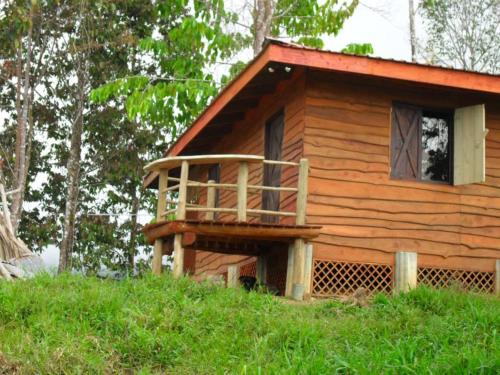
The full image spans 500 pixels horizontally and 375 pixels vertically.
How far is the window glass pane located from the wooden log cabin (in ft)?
0.06

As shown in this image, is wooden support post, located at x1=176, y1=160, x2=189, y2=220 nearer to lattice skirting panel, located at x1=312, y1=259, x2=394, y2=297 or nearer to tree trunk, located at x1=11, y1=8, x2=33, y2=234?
lattice skirting panel, located at x1=312, y1=259, x2=394, y2=297

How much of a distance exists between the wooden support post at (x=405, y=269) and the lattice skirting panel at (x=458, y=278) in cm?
33

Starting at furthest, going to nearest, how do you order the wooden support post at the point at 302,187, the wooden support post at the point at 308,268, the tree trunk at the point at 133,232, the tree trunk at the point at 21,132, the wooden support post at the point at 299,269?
the tree trunk at the point at 133,232 → the tree trunk at the point at 21,132 → the wooden support post at the point at 302,187 → the wooden support post at the point at 308,268 → the wooden support post at the point at 299,269

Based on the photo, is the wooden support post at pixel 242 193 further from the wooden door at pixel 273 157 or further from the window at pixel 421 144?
the window at pixel 421 144

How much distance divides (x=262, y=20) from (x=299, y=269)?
11.5m

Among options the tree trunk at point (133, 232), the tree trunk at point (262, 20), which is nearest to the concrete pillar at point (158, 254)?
the tree trunk at point (262, 20)

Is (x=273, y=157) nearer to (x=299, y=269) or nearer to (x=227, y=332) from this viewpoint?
(x=299, y=269)

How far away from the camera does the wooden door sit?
14594 millimetres

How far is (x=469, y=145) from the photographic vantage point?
533 inches

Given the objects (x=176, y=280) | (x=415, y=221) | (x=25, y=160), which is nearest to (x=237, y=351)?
(x=176, y=280)

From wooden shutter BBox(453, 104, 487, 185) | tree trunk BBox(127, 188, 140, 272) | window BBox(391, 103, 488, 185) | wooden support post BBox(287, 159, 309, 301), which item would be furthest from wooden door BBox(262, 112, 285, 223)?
A: tree trunk BBox(127, 188, 140, 272)

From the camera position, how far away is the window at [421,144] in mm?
13781

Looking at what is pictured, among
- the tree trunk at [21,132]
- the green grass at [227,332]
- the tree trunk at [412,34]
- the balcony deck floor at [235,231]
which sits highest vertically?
the tree trunk at [412,34]

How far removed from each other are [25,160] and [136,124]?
153 inches
